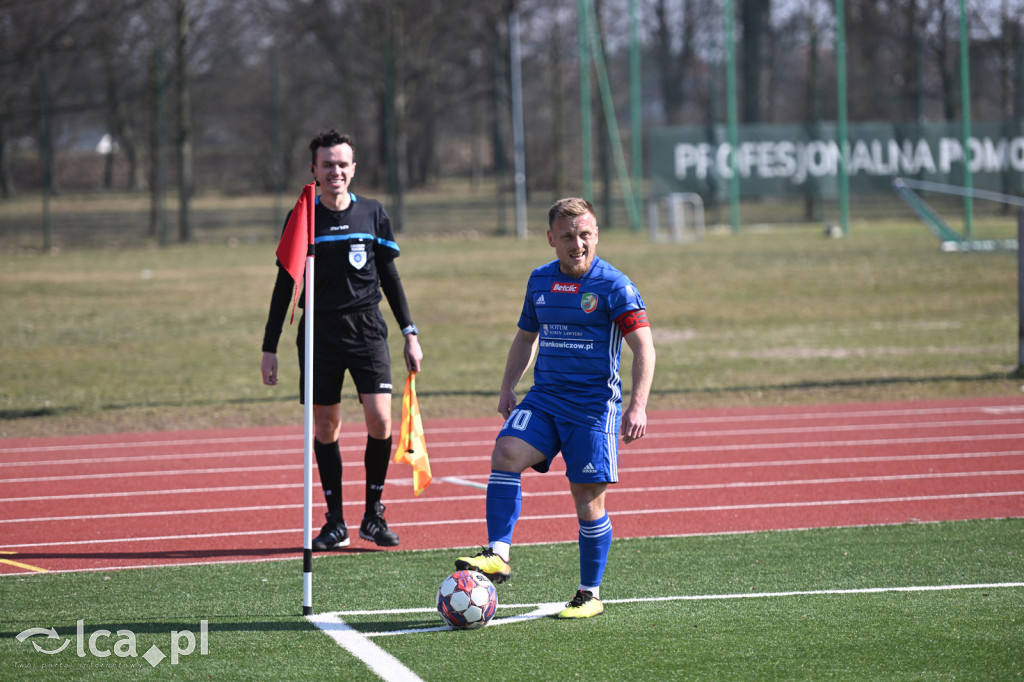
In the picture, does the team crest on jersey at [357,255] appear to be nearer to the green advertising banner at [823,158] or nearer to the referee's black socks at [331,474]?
the referee's black socks at [331,474]

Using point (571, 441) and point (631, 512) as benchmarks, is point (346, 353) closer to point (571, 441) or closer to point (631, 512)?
point (571, 441)

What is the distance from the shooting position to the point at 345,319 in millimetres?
6383

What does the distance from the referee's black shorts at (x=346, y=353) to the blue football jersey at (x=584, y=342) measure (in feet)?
5.29

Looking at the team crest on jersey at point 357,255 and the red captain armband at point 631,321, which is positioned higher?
the team crest on jersey at point 357,255

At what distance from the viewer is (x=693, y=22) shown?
5284 cm

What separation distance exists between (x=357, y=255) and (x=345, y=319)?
0.35 meters

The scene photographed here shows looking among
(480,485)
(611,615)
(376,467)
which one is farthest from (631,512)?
(611,615)

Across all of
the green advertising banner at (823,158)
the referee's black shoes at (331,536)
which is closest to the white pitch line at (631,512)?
the referee's black shoes at (331,536)

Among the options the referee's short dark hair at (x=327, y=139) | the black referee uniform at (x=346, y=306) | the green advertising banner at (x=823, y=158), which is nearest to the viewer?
the referee's short dark hair at (x=327, y=139)

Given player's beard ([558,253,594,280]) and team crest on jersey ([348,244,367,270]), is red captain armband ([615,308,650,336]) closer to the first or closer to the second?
player's beard ([558,253,594,280])

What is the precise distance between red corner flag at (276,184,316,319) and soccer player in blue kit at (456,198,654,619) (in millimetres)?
1063

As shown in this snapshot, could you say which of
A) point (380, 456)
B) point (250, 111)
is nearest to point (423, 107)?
point (250, 111)

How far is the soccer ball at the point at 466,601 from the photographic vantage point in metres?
4.76

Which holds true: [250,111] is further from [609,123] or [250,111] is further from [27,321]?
[27,321]
